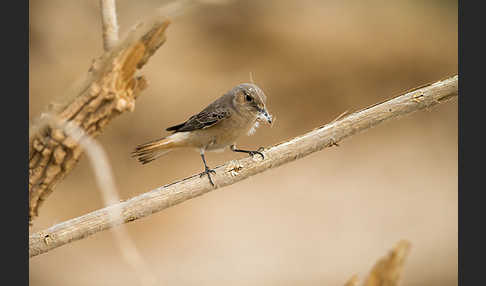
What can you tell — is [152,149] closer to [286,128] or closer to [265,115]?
[265,115]

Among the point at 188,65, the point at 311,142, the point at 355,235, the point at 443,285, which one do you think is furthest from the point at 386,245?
the point at 311,142

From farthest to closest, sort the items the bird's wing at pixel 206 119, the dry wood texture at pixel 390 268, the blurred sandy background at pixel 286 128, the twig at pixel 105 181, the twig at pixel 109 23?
the blurred sandy background at pixel 286 128, the bird's wing at pixel 206 119, the twig at pixel 109 23, the dry wood texture at pixel 390 268, the twig at pixel 105 181

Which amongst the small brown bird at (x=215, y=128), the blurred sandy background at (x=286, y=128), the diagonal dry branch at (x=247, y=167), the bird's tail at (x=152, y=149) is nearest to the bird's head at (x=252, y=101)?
the small brown bird at (x=215, y=128)

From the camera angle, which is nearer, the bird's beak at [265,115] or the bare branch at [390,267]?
the bare branch at [390,267]

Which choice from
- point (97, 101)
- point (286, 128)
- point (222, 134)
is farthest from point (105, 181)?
point (286, 128)

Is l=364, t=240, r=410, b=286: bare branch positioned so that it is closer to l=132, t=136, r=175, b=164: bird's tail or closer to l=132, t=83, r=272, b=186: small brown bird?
l=132, t=83, r=272, b=186: small brown bird

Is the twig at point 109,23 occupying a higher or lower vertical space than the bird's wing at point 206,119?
higher

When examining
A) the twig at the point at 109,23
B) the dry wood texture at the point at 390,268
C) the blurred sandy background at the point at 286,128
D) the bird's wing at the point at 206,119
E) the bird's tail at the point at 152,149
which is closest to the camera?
the dry wood texture at the point at 390,268

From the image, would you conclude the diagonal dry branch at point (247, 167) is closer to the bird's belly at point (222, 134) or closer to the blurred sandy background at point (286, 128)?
the bird's belly at point (222, 134)

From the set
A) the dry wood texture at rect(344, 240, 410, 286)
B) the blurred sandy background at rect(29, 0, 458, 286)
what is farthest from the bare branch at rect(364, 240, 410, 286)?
the blurred sandy background at rect(29, 0, 458, 286)
